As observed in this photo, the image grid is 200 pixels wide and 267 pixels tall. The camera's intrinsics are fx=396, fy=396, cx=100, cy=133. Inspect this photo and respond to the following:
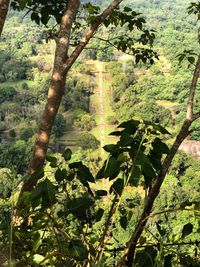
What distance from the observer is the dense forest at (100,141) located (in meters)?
1.19

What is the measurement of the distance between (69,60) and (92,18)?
0.36 m

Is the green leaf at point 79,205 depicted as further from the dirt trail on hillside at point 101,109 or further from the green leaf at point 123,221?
the dirt trail on hillside at point 101,109

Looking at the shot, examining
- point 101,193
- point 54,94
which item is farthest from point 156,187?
point 54,94

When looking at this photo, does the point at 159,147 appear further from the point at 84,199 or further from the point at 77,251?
the point at 77,251

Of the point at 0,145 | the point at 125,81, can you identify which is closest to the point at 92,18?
the point at 0,145

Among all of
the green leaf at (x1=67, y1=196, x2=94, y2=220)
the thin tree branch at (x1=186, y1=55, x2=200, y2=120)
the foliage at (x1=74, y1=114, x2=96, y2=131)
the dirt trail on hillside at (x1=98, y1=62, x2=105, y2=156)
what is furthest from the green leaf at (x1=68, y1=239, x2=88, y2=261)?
the foliage at (x1=74, y1=114, x2=96, y2=131)

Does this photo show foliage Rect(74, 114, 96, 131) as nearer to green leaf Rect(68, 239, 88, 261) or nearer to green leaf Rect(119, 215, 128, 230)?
green leaf Rect(119, 215, 128, 230)

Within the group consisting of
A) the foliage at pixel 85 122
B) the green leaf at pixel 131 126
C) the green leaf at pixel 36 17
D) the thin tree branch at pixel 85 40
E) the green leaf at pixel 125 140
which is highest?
the green leaf at pixel 36 17

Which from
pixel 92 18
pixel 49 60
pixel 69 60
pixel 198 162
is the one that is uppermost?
pixel 92 18

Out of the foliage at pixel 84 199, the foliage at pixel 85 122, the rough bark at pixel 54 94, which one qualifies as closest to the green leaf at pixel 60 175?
the foliage at pixel 84 199

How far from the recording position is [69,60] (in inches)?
90.2

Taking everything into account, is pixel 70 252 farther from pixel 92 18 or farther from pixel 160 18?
pixel 160 18

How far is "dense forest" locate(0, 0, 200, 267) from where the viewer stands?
1187 millimetres

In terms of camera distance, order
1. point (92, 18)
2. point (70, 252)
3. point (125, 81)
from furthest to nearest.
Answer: point (125, 81), point (92, 18), point (70, 252)
